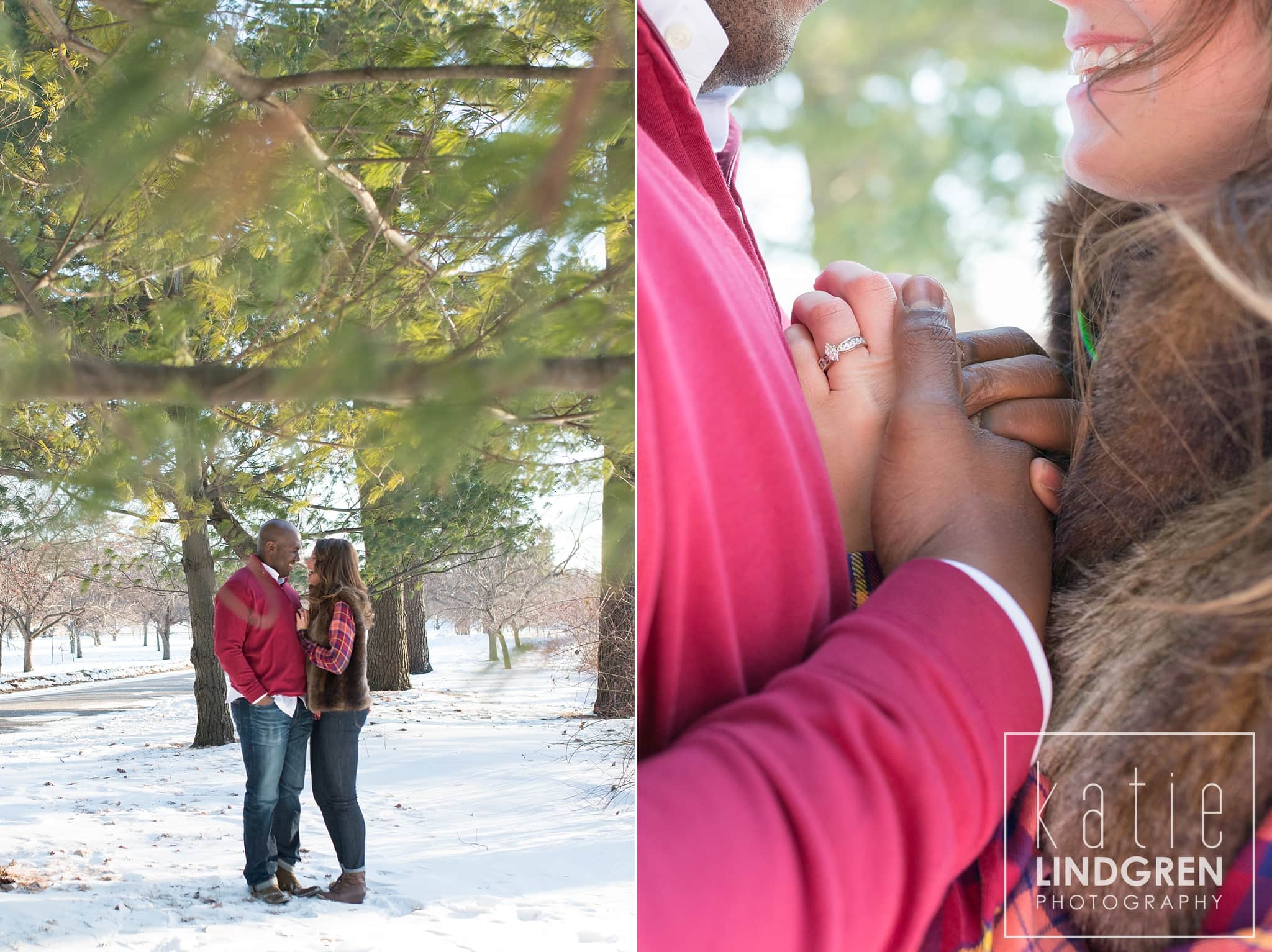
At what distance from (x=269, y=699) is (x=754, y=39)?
80 cm

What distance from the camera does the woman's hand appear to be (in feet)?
2.88

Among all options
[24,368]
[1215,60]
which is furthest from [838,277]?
[24,368]

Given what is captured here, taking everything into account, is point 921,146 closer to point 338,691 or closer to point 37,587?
point 338,691

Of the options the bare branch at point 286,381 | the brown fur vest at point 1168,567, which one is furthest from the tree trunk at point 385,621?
the brown fur vest at point 1168,567

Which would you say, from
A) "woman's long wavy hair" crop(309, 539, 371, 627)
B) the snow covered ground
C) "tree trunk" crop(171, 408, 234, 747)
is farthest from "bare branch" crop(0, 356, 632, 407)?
the snow covered ground

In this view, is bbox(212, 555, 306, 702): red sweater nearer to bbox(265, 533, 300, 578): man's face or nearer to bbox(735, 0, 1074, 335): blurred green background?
bbox(265, 533, 300, 578): man's face

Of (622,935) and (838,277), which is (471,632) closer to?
(622,935)

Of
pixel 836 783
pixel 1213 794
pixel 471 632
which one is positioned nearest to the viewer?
pixel 836 783

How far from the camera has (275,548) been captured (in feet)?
2.76

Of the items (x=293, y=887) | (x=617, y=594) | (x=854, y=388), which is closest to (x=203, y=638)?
(x=293, y=887)

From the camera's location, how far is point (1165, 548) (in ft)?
2.53

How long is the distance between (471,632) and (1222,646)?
66 centimetres

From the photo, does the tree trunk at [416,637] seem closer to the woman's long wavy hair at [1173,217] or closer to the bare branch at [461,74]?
the bare branch at [461,74]

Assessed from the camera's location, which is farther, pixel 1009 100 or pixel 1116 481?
pixel 1009 100
